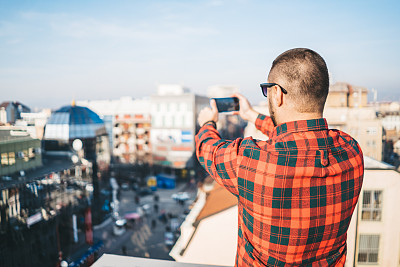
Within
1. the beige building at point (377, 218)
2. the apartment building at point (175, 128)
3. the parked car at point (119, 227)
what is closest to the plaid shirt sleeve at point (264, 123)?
the beige building at point (377, 218)

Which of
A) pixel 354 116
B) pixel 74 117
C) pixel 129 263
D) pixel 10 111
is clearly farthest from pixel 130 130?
pixel 129 263

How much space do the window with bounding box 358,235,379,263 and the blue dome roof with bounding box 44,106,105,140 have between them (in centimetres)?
2142

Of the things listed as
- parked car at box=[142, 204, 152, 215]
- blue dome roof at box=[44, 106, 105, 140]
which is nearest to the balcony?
blue dome roof at box=[44, 106, 105, 140]

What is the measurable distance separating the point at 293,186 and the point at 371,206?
5.36 metres

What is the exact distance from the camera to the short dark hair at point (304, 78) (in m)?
1.49

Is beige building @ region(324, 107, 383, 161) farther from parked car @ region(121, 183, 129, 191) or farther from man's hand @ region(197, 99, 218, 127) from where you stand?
parked car @ region(121, 183, 129, 191)

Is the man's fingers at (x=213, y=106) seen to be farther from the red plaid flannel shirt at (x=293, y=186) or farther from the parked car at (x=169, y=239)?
the parked car at (x=169, y=239)

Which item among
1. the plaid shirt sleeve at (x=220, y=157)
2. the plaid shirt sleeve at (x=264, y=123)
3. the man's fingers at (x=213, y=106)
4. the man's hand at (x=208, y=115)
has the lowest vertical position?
the plaid shirt sleeve at (x=220, y=157)

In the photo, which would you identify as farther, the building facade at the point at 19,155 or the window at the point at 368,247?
the building facade at the point at 19,155

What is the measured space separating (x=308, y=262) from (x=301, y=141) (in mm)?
757

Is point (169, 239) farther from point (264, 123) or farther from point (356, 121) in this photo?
point (264, 123)

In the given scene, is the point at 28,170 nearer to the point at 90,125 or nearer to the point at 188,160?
the point at 90,125

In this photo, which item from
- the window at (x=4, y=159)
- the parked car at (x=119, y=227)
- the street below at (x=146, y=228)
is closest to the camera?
the window at (x=4, y=159)

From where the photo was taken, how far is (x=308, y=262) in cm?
159
